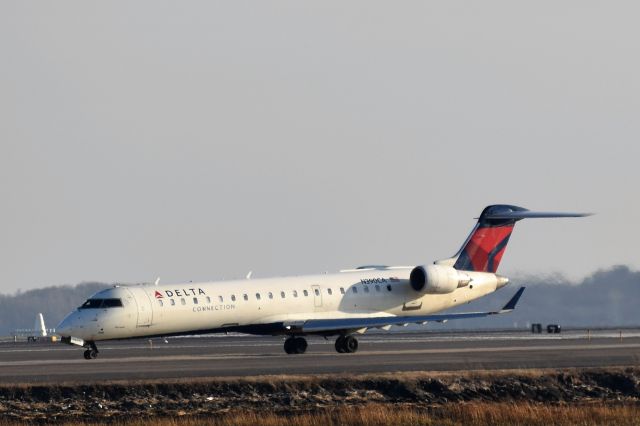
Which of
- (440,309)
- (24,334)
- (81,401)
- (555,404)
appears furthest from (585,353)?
(24,334)

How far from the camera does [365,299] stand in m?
52.4

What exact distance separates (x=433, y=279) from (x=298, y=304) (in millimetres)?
5845

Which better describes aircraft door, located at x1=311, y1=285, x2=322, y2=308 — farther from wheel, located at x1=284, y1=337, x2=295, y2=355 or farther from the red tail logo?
the red tail logo

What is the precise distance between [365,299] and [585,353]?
31.8 ft

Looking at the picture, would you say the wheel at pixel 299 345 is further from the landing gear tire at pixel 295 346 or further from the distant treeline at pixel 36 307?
the distant treeline at pixel 36 307

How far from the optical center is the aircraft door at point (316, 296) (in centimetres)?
5125

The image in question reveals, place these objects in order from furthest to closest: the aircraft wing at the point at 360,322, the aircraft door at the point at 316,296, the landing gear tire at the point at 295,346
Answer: the aircraft door at the point at 316,296 < the landing gear tire at the point at 295,346 < the aircraft wing at the point at 360,322

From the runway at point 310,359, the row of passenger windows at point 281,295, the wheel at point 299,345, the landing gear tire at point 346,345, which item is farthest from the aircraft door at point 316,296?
the runway at point 310,359

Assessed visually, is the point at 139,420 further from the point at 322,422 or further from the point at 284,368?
the point at 284,368

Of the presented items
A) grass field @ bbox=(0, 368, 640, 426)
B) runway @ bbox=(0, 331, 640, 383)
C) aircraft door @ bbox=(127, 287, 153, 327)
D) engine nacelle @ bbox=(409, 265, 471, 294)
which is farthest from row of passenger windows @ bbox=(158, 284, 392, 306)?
grass field @ bbox=(0, 368, 640, 426)

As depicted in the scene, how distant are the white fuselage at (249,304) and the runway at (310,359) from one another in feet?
3.93

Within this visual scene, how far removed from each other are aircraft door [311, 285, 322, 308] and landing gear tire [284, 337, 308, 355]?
5.15 feet

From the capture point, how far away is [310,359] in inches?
1788

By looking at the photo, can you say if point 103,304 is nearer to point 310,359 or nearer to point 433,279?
point 310,359
